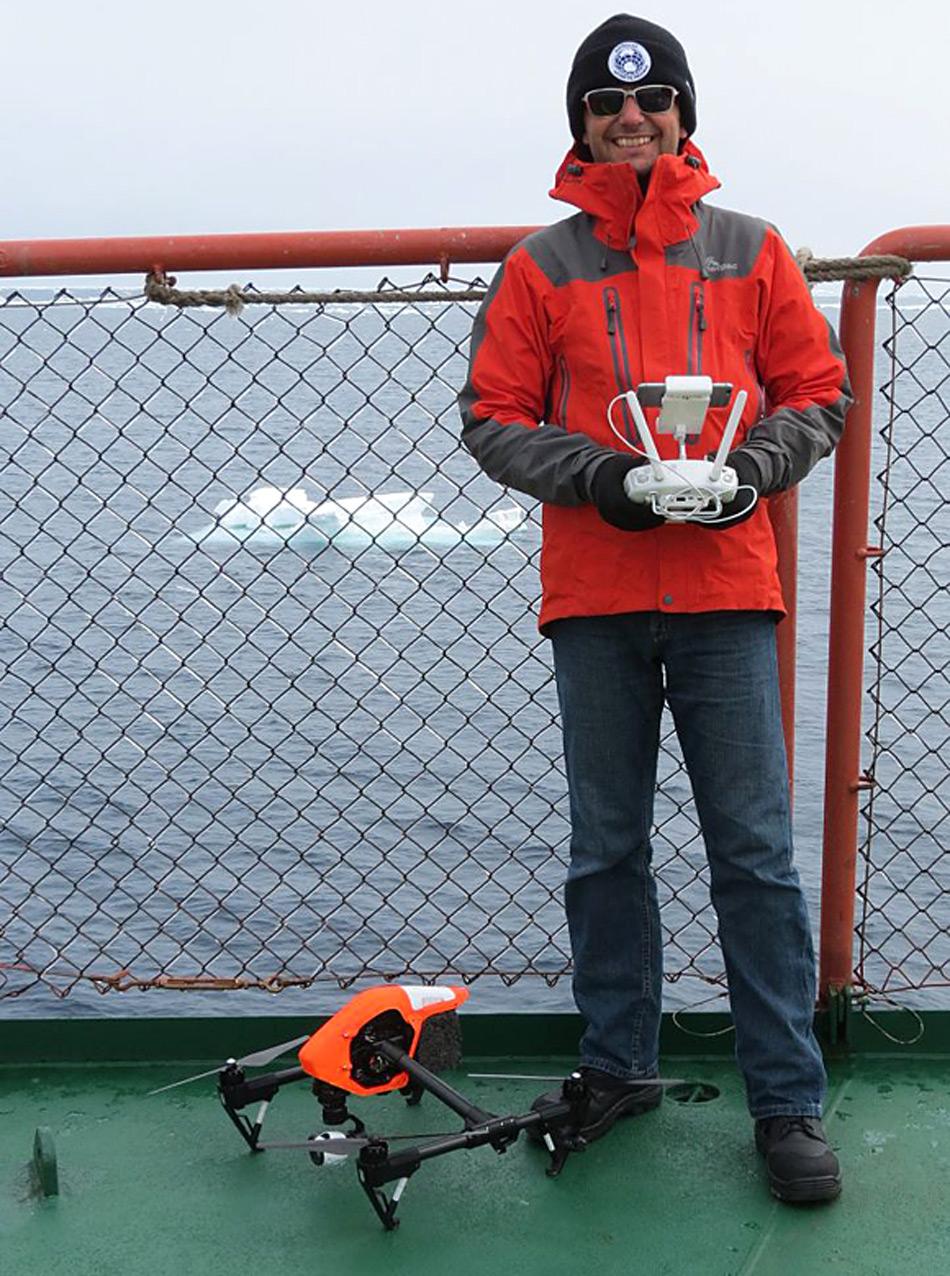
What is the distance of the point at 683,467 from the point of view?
2.59m

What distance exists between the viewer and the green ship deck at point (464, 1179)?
2805mm

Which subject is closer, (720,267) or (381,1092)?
(720,267)

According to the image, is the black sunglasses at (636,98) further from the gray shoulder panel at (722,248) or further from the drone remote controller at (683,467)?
the drone remote controller at (683,467)

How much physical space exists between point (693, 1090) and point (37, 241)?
81.5 inches

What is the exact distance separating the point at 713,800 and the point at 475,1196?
0.81m

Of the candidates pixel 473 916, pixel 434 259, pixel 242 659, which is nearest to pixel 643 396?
pixel 434 259

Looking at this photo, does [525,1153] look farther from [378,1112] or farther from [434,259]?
[434,259]

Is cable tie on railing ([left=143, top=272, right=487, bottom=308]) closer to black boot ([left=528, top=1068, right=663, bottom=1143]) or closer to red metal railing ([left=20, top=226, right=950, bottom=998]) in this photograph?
red metal railing ([left=20, top=226, right=950, bottom=998])

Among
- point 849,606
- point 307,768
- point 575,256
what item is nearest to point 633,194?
point 575,256

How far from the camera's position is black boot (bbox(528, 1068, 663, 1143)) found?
311cm

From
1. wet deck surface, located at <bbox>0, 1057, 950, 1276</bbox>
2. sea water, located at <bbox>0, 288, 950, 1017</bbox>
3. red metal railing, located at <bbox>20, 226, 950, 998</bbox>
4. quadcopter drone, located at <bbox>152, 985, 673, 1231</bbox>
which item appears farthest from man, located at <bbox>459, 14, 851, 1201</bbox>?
sea water, located at <bbox>0, 288, 950, 1017</bbox>

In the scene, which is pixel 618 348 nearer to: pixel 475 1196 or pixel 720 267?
pixel 720 267

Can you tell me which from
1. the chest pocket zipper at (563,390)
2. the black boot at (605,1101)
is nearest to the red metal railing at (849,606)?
the black boot at (605,1101)

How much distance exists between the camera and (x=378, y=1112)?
10.8 feet
